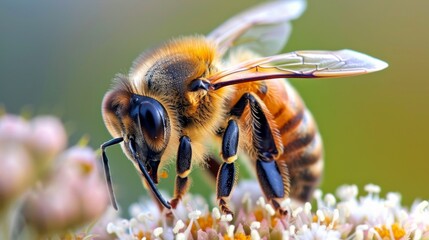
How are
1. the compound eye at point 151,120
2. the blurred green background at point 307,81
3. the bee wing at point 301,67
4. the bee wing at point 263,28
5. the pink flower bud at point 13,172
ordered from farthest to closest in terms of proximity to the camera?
1. the blurred green background at point 307,81
2. the bee wing at point 263,28
3. the bee wing at point 301,67
4. the compound eye at point 151,120
5. the pink flower bud at point 13,172

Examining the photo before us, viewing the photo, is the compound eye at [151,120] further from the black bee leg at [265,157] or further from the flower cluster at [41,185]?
the black bee leg at [265,157]

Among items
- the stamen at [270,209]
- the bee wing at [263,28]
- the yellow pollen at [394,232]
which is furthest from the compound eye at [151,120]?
the bee wing at [263,28]

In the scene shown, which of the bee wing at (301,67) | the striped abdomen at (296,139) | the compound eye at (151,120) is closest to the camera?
the compound eye at (151,120)

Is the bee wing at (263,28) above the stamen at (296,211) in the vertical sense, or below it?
above

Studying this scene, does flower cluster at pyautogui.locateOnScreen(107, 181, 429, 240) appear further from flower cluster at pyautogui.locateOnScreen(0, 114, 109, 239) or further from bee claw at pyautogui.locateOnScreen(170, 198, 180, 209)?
flower cluster at pyautogui.locateOnScreen(0, 114, 109, 239)

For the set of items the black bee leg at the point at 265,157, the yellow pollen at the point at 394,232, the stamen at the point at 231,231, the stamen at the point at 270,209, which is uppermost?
the black bee leg at the point at 265,157

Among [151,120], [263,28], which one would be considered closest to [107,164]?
[151,120]
